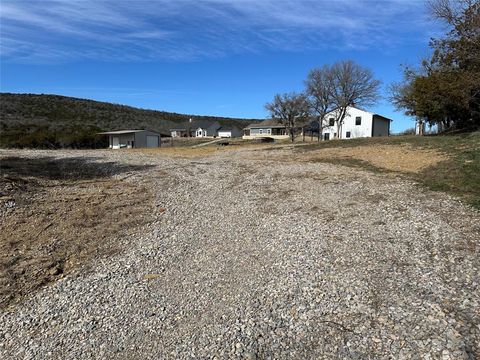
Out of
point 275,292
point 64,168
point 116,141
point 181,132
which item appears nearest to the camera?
point 275,292

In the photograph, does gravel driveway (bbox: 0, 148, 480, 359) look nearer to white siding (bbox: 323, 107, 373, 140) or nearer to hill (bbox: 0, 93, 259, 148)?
hill (bbox: 0, 93, 259, 148)

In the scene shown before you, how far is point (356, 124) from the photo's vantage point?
188 ft

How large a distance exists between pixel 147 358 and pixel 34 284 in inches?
93.7

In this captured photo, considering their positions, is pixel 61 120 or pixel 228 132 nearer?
pixel 61 120

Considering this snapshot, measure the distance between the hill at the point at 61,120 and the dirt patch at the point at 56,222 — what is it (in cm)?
3063

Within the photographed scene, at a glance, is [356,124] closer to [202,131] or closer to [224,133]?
[224,133]

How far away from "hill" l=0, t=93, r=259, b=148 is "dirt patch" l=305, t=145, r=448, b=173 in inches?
1217

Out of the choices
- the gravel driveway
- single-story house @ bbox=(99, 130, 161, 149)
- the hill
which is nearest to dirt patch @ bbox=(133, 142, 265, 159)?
the gravel driveway

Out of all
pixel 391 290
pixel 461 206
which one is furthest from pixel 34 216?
pixel 461 206

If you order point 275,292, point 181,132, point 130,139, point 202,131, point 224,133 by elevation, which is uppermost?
point 202,131

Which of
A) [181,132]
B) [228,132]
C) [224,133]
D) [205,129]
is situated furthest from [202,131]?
[228,132]

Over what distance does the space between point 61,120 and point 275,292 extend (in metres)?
68.3

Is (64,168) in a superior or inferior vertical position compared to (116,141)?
inferior

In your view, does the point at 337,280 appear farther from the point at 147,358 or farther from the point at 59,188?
the point at 59,188
